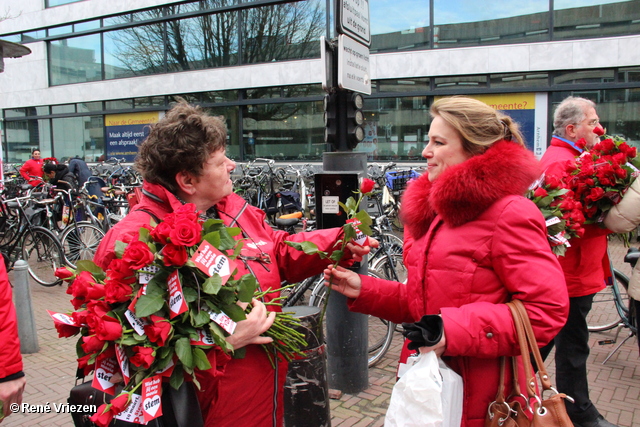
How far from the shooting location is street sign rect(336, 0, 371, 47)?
3943 mm

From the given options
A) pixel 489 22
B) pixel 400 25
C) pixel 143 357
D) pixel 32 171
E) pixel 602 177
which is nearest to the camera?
pixel 143 357

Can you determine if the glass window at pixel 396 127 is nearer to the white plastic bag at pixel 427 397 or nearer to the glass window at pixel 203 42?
the glass window at pixel 203 42

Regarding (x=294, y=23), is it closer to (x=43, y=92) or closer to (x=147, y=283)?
(x=43, y=92)

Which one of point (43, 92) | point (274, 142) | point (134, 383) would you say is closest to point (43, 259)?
point (134, 383)

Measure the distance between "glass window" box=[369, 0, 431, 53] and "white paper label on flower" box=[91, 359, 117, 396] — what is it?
13.9 m

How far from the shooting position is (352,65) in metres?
4.14

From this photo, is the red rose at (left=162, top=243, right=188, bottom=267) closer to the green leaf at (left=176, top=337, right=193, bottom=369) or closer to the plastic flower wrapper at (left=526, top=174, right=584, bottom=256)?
the green leaf at (left=176, top=337, right=193, bottom=369)

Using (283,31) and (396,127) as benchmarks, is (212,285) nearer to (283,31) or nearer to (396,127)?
(396,127)

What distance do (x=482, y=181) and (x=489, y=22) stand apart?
513 inches

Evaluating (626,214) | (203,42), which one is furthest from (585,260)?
(203,42)

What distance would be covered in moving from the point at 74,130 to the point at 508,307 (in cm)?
2224

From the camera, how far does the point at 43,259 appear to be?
7.65 metres

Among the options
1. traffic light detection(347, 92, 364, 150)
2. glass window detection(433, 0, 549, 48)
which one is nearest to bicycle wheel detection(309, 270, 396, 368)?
traffic light detection(347, 92, 364, 150)

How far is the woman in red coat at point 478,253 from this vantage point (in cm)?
171
